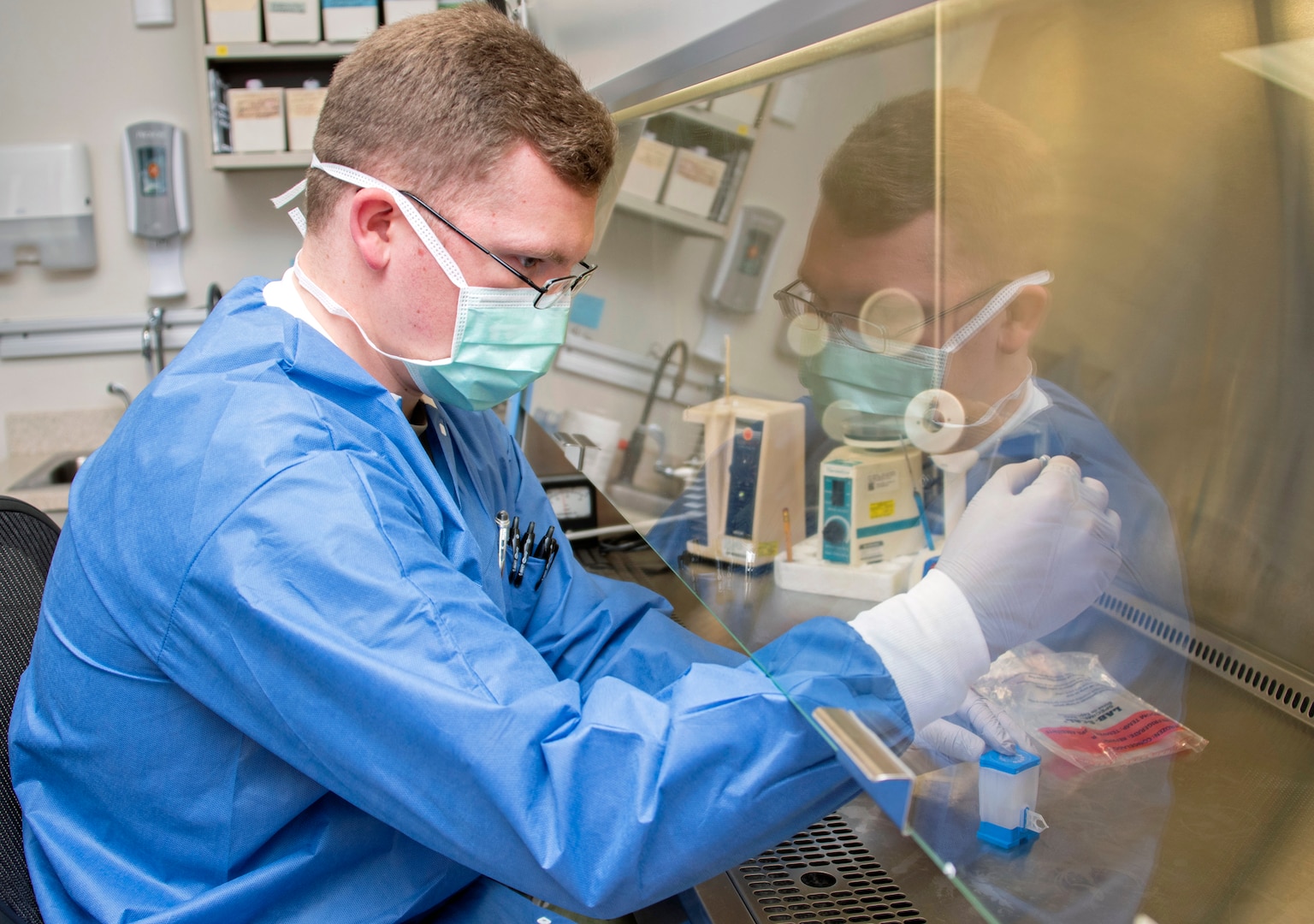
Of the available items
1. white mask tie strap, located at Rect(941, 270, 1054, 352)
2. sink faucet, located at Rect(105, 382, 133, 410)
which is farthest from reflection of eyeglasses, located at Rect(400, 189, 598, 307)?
sink faucet, located at Rect(105, 382, 133, 410)

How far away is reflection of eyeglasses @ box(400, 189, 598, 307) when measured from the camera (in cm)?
98

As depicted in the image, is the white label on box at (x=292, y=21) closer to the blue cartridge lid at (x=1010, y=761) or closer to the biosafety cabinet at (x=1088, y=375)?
the biosafety cabinet at (x=1088, y=375)

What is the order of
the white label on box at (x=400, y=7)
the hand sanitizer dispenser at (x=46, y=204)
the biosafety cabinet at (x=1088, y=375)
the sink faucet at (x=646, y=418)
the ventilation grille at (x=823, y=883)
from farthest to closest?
1. the hand sanitizer dispenser at (x=46, y=204)
2. the white label on box at (x=400, y=7)
3. the sink faucet at (x=646, y=418)
4. the ventilation grille at (x=823, y=883)
5. the biosafety cabinet at (x=1088, y=375)

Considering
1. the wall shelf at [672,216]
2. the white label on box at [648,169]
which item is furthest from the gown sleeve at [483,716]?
the white label on box at [648,169]

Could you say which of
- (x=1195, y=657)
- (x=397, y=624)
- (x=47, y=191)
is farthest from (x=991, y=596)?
(x=47, y=191)

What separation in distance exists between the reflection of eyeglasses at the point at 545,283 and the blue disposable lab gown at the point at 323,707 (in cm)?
18

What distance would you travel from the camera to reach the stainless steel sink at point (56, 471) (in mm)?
2650

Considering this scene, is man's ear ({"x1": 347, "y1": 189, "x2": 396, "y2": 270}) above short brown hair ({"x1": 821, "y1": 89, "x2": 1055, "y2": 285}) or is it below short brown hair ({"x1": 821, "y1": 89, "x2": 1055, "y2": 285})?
below

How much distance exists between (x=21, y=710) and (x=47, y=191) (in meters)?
2.51

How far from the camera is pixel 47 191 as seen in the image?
2.84 meters

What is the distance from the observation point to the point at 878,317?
0.70 metres

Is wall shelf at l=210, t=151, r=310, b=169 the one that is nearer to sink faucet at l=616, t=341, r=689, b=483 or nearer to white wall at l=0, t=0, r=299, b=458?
white wall at l=0, t=0, r=299, b=458

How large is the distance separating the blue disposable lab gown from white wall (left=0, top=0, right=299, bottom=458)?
2273mm

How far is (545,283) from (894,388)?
50cm
